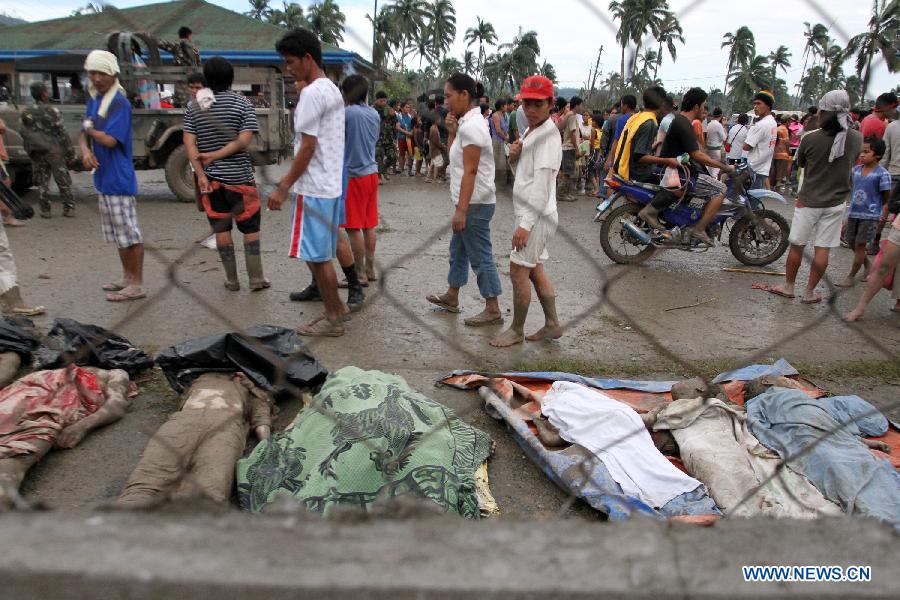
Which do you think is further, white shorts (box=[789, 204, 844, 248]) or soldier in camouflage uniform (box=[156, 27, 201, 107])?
soldier in camouflage uniform (box=[156, 27, 201, 107])

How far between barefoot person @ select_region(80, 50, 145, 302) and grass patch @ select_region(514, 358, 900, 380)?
8.17 ft

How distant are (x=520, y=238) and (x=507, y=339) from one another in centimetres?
58

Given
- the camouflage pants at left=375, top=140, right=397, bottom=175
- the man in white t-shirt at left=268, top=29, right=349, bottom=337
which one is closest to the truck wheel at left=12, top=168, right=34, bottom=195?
the camouflage pants at left=375, top=140, right=397, bottom=175

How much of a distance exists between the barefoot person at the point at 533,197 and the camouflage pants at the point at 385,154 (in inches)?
293

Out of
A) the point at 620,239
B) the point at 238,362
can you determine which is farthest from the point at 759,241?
the point at 238,362

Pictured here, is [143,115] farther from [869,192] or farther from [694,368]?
[869,192]

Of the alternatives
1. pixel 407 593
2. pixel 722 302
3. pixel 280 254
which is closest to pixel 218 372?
pixel 407 593

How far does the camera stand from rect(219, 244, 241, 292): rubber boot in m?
4.24

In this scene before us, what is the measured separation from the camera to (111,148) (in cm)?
379

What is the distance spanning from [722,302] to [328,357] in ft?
9.46

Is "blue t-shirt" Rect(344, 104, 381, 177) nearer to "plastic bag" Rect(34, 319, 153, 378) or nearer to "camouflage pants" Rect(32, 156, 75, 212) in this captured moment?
"plastic bag" Rect(34, 319, 153, 378)

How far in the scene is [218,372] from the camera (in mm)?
2729

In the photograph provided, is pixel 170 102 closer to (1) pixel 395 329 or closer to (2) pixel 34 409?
(1) pixel 395 329

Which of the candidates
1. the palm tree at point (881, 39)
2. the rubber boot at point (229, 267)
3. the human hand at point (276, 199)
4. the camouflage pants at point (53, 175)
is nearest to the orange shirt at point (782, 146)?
the rubber boot at point (229, 267)
